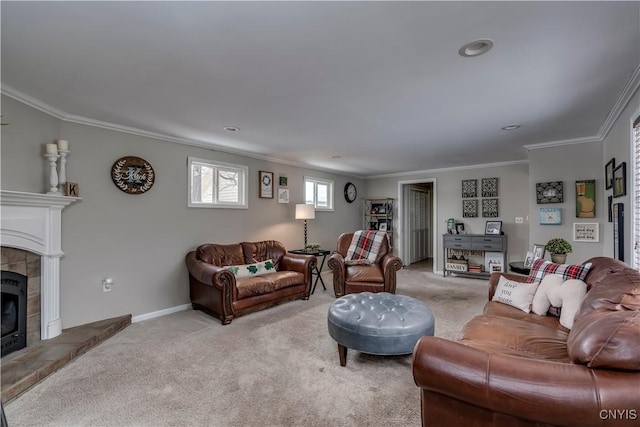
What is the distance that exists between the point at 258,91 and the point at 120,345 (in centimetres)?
267

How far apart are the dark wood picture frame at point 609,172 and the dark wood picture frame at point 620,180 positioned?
23 cm

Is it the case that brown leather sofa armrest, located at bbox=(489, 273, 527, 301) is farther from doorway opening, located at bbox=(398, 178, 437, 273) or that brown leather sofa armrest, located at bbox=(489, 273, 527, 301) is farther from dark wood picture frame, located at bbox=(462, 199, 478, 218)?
doorway opening, located at bbox=(398, 178, 437, 273)

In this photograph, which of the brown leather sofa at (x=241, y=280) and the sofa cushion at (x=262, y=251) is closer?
the brown leather sofa at (x=241, y=280)

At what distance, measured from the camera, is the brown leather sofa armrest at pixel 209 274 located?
3.35 metres

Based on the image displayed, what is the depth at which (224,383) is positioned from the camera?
2201 mm

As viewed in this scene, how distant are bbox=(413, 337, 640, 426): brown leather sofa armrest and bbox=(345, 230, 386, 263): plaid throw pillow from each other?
343 centimetres

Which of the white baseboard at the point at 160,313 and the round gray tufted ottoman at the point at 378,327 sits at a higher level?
the round gray tufted ottoman at the point at 378,327

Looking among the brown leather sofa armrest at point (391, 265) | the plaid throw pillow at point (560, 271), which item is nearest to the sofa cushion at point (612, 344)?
the plaid throw pillow at point (560, 271)

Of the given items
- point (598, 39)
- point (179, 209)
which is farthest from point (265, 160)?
point (598, 39)

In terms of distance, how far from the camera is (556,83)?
2336 millimetres

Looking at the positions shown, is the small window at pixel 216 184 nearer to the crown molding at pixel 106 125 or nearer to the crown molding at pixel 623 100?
the crown molding at pixel 106 125

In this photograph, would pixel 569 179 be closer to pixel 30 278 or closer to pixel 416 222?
pixel 416 222

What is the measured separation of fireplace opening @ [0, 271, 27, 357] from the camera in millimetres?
2443

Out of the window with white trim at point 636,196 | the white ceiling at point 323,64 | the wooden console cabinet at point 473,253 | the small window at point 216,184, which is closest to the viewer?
the white ceiling at point 323,64
